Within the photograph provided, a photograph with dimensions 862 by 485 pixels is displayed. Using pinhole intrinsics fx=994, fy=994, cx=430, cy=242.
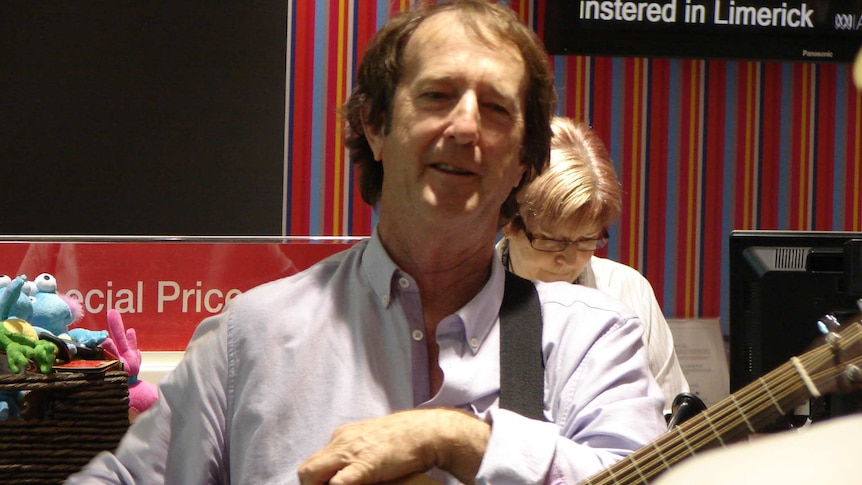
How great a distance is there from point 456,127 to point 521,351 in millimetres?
317

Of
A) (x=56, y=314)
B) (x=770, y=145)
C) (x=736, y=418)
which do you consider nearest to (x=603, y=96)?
(x=770, y=145)

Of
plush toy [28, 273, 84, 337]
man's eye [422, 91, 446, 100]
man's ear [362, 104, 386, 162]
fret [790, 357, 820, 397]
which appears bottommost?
plush toy [28, 273, 84, 337]

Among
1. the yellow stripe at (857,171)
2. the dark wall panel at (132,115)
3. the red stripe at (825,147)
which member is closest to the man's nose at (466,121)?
the dark wall panel at (132,115)

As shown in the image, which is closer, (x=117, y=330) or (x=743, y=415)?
(x=743, y=415)

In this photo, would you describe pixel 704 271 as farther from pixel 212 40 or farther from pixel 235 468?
pixel 235 468

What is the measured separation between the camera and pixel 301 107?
12.9ft

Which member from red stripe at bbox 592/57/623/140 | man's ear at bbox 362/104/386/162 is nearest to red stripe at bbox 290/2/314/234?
red stripe at bbox 592/57/623/140

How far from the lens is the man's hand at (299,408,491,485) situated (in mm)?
1066

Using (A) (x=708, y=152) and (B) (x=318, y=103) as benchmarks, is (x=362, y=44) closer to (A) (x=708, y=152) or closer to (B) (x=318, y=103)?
(B) (x=318, y=103)

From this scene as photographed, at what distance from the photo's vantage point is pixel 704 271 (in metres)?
4.24

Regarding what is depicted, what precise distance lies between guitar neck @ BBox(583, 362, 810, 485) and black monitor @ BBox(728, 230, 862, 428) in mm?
1009

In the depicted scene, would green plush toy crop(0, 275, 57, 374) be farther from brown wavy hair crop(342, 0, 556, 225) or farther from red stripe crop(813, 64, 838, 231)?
red stripe crop(813, 64, 838, 231)

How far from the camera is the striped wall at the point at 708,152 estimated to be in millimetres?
4176

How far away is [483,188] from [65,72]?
2685 millimetres
